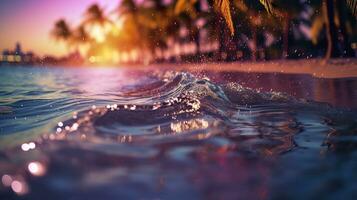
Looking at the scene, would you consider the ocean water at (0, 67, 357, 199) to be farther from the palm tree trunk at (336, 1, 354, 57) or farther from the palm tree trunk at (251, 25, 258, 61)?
the palm tree trunk at (251, 25, 258, 61)

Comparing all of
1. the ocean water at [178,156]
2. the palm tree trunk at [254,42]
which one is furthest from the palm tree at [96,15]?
the ocean water at [178,156]

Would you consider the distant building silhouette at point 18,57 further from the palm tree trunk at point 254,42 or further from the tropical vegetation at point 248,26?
the palm tree trunk at point 254,42

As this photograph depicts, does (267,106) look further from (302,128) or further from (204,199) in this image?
(204,199)

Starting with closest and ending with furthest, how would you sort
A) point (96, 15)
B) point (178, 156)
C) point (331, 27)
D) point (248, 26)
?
point (178, 156) < point (331, 27) < point (248, 26) < point (96, 15)

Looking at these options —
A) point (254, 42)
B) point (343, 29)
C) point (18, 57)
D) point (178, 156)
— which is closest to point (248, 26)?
point (254, 42)

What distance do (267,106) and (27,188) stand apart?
3951 mm

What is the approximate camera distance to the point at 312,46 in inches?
1329

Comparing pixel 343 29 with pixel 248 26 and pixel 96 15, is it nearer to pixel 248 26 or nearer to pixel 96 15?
pixel 248 26

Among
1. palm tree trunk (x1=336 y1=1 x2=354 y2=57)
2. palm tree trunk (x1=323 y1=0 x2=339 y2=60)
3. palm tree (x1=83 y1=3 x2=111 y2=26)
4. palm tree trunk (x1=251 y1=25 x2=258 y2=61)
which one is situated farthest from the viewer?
palm tree (x1=83 y1=3 x2=111 y2=26)

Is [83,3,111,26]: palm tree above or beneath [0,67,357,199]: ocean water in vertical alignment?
above

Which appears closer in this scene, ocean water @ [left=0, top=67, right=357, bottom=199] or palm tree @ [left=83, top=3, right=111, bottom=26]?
ocean water @ [left=0, top=67, right=357, bottom=199]

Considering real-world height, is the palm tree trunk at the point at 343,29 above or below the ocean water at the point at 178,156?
above

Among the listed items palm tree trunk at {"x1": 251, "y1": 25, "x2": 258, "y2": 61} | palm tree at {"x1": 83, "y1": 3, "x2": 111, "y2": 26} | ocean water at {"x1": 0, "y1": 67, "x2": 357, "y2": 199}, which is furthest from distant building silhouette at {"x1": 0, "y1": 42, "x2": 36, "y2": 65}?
ocean water at {"x1": 0, "y1": 67, "x2": 357, "y2": 199}

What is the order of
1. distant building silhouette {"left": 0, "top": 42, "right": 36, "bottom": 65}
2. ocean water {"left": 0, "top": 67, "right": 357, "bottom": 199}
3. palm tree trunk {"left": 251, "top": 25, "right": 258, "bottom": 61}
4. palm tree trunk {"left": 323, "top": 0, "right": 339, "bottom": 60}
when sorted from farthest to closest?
distant building silhouette {"left": 0, "top": 42, "right": 36, "bottom": 65} < palm tree trunk {"left": 251, "top": 25, "right": 258, "bottom": 61} < palm tree trunk {"left": 323, "top": 0, "right": 339, "bottom": 60} < ocean water {"left": 0, "top": 67, "right": 357, "bottom": 199}
